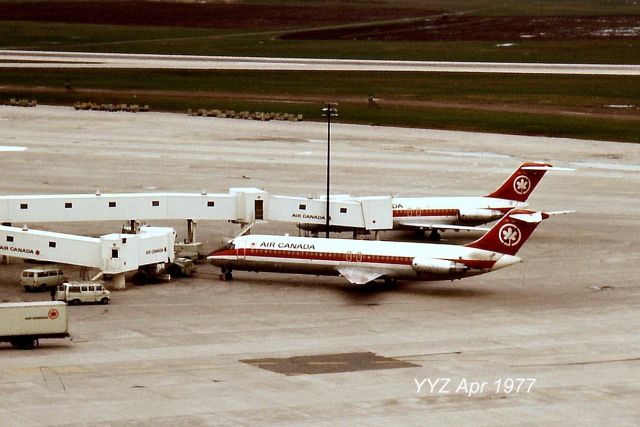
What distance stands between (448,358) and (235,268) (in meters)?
21.8

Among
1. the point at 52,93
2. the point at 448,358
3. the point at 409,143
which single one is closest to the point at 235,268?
the point at 448,358

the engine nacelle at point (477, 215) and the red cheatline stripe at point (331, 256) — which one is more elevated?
the engine nacelle at point (477, 215)

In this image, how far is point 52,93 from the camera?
179 m

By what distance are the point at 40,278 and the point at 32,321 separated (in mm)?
14816

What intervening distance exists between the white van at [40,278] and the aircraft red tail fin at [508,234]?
2409cm

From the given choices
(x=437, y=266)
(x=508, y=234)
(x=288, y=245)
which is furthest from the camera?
(x=288, y=245)

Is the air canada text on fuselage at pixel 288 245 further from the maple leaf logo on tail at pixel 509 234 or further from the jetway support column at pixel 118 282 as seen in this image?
the maple leaf logo on tail at pixel 509 234

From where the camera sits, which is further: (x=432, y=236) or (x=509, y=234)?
(x=432, y=236)

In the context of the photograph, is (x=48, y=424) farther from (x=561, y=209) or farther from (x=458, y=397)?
(x=561, y=209)

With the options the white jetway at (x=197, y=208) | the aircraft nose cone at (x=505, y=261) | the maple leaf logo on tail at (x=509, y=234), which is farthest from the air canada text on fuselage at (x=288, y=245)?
the maple leaf logo on tail at (x=509, y=234)

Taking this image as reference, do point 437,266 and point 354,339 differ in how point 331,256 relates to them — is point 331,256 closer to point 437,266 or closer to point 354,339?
point 437,266

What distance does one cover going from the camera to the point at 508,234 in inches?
3014

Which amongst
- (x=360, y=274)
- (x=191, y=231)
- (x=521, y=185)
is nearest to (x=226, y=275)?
(x=360, y=274)

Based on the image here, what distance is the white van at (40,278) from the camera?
77.8 metres
